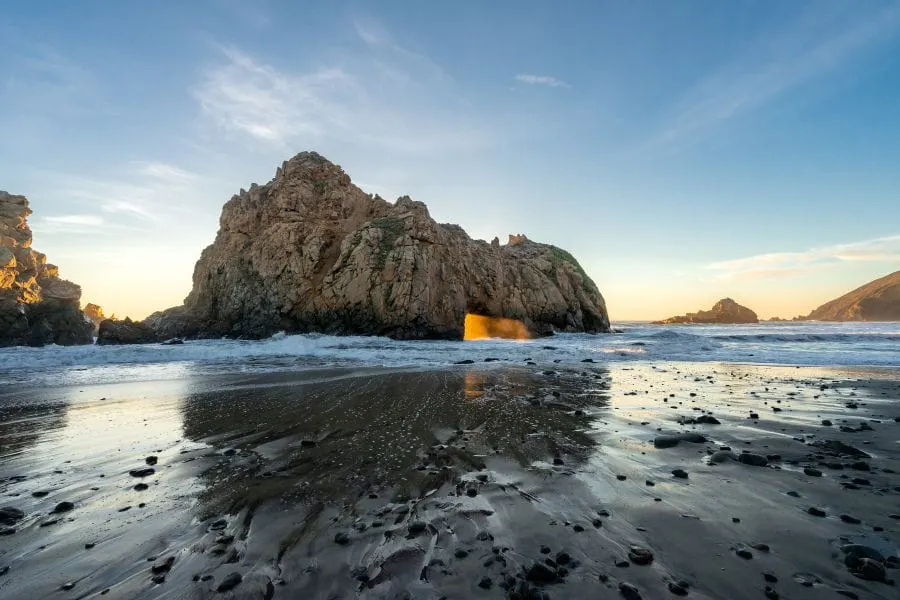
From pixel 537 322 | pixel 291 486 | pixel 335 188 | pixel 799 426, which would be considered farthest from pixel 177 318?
pixel 799 426

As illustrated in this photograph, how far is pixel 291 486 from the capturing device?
17.8 feet

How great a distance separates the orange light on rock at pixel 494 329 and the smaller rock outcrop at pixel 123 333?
34864 mm

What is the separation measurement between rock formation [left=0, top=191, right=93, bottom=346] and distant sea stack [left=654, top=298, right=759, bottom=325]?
13533 centimetres

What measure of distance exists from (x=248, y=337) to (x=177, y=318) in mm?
11563

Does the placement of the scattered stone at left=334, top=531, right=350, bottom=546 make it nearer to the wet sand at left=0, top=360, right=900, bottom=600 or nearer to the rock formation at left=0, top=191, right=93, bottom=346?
the wet sand at left=0, top=360, right=900, bottom=600

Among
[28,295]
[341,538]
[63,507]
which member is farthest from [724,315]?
[28,295]

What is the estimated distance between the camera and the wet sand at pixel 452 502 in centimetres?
333

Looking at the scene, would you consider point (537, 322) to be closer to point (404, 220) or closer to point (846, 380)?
point (404, 220)

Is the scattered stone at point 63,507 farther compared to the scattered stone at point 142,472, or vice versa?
the scattered stone at point 142,472

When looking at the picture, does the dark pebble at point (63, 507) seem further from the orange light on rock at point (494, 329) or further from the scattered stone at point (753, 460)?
the orange light on rock at point (494, 329)

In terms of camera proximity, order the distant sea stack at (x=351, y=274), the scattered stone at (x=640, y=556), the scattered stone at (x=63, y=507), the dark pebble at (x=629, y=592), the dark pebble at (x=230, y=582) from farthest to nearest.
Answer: the distant sea stack at (x=351, y=274), the scattered stone at (x=63, y=507), the scattered stone at (x=640, y=556), the dark pebble at (x=230, y=582), the dark pebble at (x=629, y=592)

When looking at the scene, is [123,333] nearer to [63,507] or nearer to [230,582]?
[63,507]

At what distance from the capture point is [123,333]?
1698 inches

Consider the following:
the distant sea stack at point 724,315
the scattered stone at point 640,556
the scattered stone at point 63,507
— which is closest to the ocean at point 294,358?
the scattered stone at point 63,507
